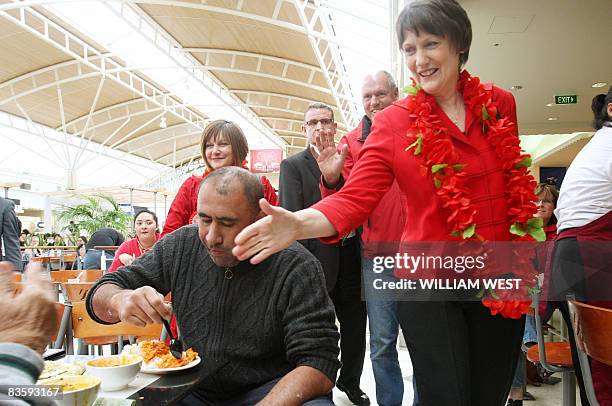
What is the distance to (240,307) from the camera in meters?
1.63

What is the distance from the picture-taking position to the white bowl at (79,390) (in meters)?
1.03

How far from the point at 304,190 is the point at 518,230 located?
173cm

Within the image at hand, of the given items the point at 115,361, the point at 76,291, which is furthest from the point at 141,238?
the point at 115,361

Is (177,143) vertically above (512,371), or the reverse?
(177,143)

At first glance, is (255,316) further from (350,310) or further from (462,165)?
(350,310)

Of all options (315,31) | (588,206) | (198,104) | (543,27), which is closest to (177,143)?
(198,104)

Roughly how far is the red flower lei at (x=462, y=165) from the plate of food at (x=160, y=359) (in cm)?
84

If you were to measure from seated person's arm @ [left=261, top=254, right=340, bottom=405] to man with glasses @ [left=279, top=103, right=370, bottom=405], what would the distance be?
1379 mm

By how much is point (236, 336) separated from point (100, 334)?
1.03 metres

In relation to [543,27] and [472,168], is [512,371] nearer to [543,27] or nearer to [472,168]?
[472,168]

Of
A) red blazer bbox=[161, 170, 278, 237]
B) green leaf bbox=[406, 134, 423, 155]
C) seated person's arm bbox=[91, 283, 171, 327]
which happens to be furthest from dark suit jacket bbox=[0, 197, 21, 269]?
green leaf bbox=[406, 134, 423, 155]

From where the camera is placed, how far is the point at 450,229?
1.48 meters

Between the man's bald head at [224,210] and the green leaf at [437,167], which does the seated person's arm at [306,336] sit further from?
the green leaf at [437,167]

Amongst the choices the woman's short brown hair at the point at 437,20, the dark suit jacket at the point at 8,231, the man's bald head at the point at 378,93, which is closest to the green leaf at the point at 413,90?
the woman's short brown hair at the point at 437,20
